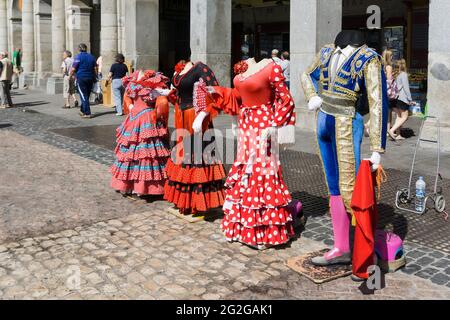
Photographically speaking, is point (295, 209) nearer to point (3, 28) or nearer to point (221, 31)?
point (221, 31)

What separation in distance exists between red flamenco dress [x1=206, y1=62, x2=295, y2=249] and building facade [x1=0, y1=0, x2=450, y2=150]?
5.78 m

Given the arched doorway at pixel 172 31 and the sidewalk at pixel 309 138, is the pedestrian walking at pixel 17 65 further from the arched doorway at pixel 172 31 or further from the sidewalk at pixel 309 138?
the arched doorway at pixel 172 31

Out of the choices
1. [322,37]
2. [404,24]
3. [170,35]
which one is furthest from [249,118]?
[170,35]

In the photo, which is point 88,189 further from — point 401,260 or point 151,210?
point 401,260

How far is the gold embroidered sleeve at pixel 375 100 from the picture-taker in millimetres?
3844

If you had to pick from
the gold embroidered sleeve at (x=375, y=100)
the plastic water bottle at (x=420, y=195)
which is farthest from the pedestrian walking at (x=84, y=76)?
the gold embroidered sleeve at (x=375, y=100)

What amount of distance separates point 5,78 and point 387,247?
1547 centimetres

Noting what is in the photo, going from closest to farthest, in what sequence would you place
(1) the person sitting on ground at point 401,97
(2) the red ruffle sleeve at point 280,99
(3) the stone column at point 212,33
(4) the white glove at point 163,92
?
1. (2) the red ruffle sleeve at point 280,99
2. (4) the white glove at point 163,92
3. (1) the person sitting on ground at point 401,97
4. (3) the stone column at point 212,33

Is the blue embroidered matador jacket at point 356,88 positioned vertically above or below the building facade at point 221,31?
below

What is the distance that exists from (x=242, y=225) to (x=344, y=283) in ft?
3.77

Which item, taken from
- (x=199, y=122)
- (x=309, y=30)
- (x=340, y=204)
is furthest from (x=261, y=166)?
(x=309, y=30)

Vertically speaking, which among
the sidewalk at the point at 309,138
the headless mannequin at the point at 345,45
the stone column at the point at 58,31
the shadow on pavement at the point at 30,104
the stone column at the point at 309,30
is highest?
the stone column at the point at 58,31

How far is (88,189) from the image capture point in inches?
280

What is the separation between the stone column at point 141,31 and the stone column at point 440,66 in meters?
9.42
